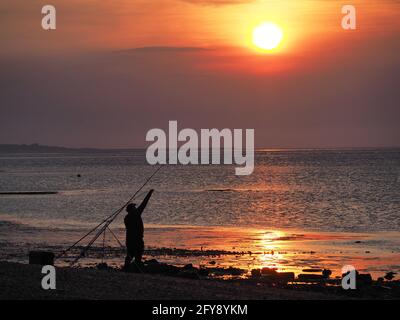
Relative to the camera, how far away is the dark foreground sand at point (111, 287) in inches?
592

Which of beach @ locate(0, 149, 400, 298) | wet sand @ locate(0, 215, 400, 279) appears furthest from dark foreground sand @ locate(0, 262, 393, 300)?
wet sand @ locate(0, 215, 400, 279)

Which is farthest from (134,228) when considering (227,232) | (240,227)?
(240,227)

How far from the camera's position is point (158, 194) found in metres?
82.4

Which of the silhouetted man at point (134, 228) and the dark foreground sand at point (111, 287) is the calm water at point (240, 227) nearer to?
the silhouetted man at point (134, 228)

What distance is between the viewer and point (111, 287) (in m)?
16.1

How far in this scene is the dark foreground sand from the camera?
15031mm

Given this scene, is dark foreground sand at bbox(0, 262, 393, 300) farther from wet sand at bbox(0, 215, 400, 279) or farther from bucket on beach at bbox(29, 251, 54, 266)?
wet sand at bbox(0, 215, 400, 279)

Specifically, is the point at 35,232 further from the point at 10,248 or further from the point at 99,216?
the point at 99,216

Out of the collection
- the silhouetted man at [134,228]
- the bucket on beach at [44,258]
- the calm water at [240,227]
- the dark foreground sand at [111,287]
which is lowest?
the dark foreground sand at [111,287]

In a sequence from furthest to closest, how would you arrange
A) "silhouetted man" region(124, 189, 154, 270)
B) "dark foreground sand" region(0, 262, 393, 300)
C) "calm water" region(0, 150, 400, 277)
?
"calm water" region(0, 150, 400, 277), "silhouetted man" region(124, 189, 154, 270), "dark foreground sand" region(0, 262, 393, 300)

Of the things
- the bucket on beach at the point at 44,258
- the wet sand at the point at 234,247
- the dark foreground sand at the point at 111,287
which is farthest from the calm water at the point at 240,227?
the dark foreground sand at the point at 111,287

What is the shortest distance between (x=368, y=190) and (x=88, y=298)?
76969 mm

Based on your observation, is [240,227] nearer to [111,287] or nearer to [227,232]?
[227,232]
